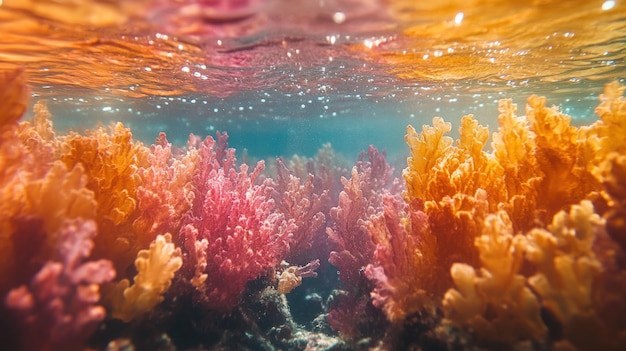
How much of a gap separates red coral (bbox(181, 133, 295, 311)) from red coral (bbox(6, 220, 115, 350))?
1.78m

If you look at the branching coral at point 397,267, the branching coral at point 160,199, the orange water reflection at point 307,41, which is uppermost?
the orange water reflection at point 307,41

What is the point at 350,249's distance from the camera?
700cm

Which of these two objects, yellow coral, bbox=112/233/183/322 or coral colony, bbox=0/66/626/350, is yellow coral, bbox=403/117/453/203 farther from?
yellow coral, bbox=112/233/183/322

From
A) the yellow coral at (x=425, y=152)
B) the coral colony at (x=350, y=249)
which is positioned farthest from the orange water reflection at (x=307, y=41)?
the coral colony at (x=350, y=249)

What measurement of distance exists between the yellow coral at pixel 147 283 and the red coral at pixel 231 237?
30.7 inches

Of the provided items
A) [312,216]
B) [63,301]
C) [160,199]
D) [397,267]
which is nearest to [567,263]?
[397,267]

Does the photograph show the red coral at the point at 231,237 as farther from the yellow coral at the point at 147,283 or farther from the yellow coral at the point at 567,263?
the yellow coral at the point at 567,263

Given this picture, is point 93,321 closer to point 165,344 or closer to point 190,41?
point 165,344

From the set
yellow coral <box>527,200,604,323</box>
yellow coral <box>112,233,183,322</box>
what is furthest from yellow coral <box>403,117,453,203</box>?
yellow coral <box>112,233,183,322</box>

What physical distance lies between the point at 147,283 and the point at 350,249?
13.3 feet

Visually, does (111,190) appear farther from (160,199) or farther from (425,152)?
(425,152)

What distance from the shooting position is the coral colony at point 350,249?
321 centimetres

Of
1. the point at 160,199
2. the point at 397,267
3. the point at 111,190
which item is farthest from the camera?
the point at 160,199

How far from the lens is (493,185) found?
5.20m
